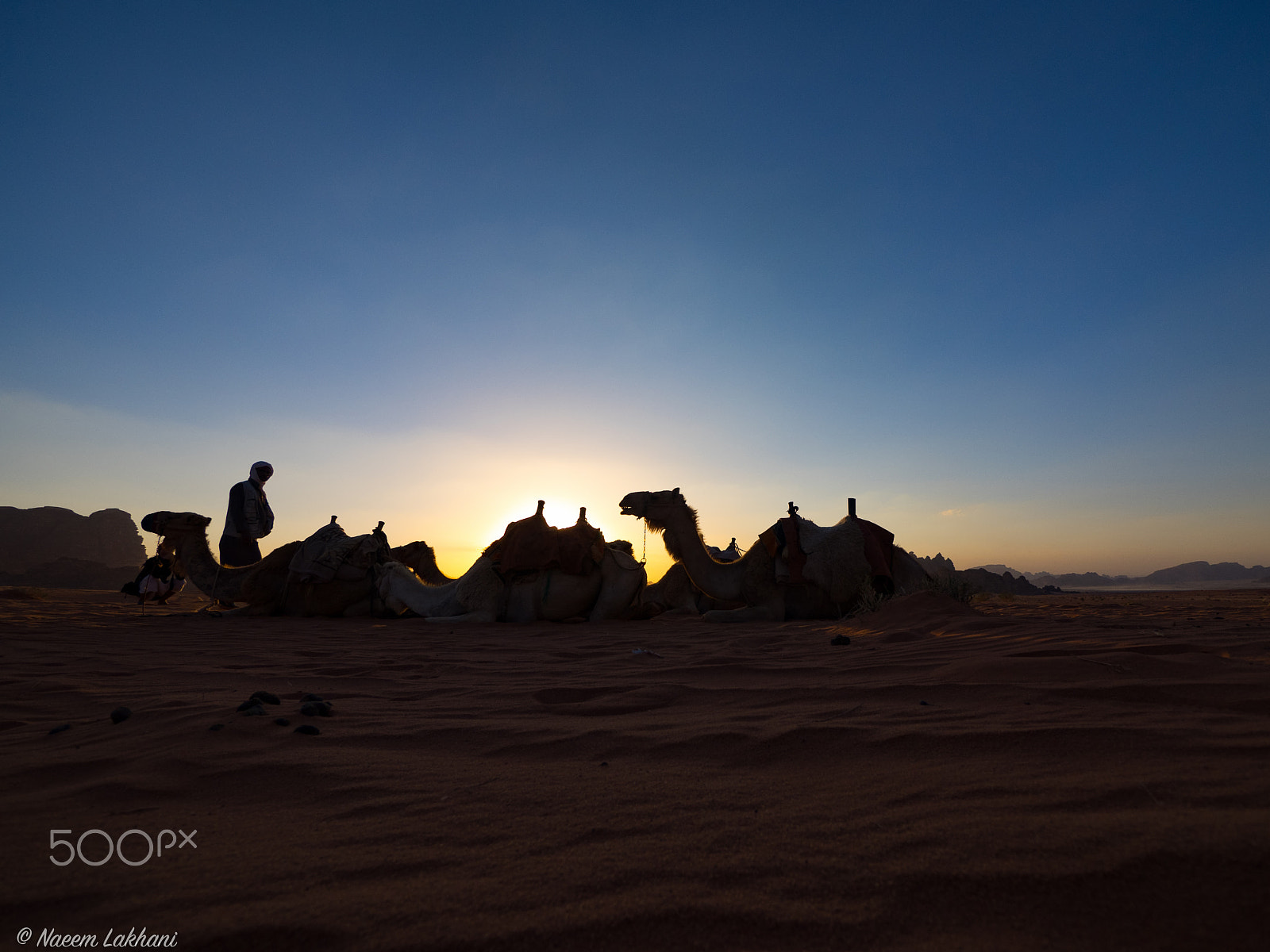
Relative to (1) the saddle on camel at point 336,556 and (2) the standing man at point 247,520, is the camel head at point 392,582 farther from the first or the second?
(2) the standing man at point 247,520

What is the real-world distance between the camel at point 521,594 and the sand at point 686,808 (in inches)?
204

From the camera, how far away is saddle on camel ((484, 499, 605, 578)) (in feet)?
28.4

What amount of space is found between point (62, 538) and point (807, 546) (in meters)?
59.7

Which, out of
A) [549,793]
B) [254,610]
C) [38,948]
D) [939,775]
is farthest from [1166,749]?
[254,610]

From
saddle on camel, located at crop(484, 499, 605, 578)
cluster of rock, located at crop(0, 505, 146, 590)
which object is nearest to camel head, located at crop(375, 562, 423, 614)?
saddle on camel, located at crop(484, 499, 605, 578)

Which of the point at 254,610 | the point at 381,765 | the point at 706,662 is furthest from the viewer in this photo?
the point at 254,610

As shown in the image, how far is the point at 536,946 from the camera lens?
3.31 feet

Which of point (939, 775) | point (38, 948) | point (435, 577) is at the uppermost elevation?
point (435, 577)

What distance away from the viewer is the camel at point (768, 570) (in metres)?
8.77

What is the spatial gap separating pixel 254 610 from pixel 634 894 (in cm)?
1017

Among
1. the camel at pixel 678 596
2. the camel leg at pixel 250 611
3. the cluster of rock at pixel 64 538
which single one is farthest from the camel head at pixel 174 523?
the cluster of rock at pixel 64 538

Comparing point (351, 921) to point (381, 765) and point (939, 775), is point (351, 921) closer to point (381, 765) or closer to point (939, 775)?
point (381, 765)

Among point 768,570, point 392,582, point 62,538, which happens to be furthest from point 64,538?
point 768,570

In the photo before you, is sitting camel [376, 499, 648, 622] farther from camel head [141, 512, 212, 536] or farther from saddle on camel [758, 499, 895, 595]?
camel head [141, 512, 212, 536]
